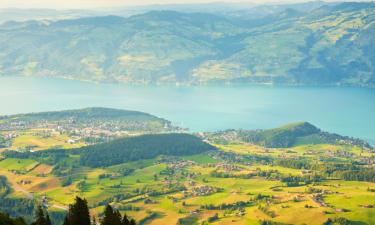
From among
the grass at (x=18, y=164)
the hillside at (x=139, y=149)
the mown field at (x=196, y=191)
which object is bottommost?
the mown field at (x=196, y=191)

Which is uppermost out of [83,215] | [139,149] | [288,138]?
[288,138]

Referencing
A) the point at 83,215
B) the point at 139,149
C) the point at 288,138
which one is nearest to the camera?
the point at 83,215

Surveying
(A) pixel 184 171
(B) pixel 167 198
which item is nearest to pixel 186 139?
(A) pixel 184 171

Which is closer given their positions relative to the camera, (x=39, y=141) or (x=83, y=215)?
(x=83, y=215)

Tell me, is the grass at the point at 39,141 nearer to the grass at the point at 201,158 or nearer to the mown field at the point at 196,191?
the mown field at the point at 196,191

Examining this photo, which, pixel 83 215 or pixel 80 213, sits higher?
pixel 80 213

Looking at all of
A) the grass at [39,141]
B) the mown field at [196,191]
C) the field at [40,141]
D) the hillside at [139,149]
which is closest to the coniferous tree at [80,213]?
the mown field at [196,191]

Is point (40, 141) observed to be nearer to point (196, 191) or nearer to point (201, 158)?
point (201, 158)

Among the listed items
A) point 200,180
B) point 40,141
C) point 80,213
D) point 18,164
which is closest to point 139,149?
point 18,164

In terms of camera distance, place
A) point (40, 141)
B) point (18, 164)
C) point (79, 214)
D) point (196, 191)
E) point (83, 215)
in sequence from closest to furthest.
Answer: point (79, 214) → point (83, 215) → point (196, 191) → point (18, 164) → point (40, 141)
